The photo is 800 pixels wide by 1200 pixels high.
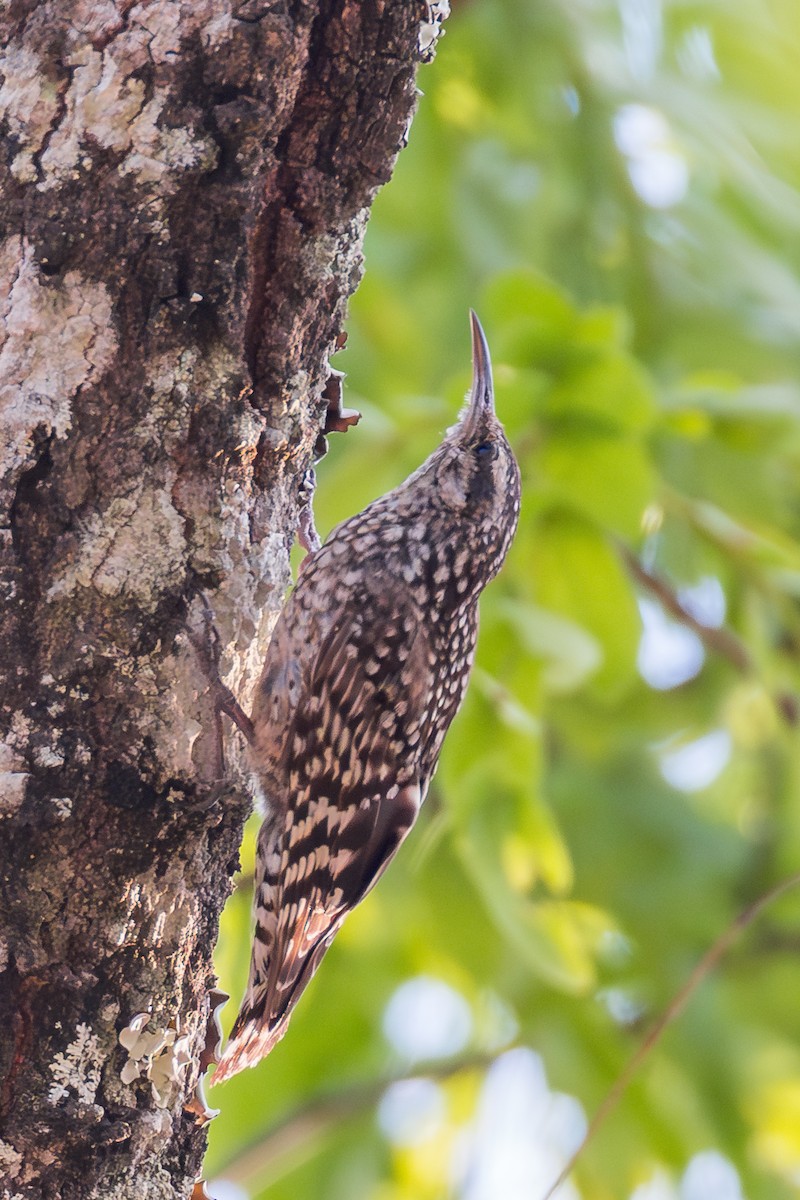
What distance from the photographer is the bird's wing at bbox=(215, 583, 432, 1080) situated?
2.51 m

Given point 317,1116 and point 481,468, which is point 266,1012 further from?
point 317,1116

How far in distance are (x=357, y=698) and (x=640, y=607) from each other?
0.87 metres

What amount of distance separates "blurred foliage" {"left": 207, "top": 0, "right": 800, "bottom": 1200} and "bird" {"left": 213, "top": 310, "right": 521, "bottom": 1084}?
0.71ft

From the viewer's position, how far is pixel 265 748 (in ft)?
7.88

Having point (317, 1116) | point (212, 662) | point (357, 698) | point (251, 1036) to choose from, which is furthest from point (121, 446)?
point (317, 1116)

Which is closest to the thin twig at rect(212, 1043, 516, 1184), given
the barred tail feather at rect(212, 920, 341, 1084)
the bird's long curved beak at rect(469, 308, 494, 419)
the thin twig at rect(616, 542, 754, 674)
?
the thin twig at rect(616, 542, 754, 674)

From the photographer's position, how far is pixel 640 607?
3184 mm

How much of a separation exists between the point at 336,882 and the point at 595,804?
144 cm

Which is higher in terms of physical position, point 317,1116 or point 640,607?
point 640,607

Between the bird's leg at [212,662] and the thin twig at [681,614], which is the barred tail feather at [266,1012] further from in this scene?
the thin twig at [681,614]

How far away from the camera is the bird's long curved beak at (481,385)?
110 inches

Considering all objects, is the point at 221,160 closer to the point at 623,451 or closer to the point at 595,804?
the point at 623,451

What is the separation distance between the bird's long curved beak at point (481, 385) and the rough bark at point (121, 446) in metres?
1.12

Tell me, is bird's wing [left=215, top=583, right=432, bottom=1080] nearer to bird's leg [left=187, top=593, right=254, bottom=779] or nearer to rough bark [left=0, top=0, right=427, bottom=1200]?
bird's leg [left=187, top=593, right=254, bottom=779]
